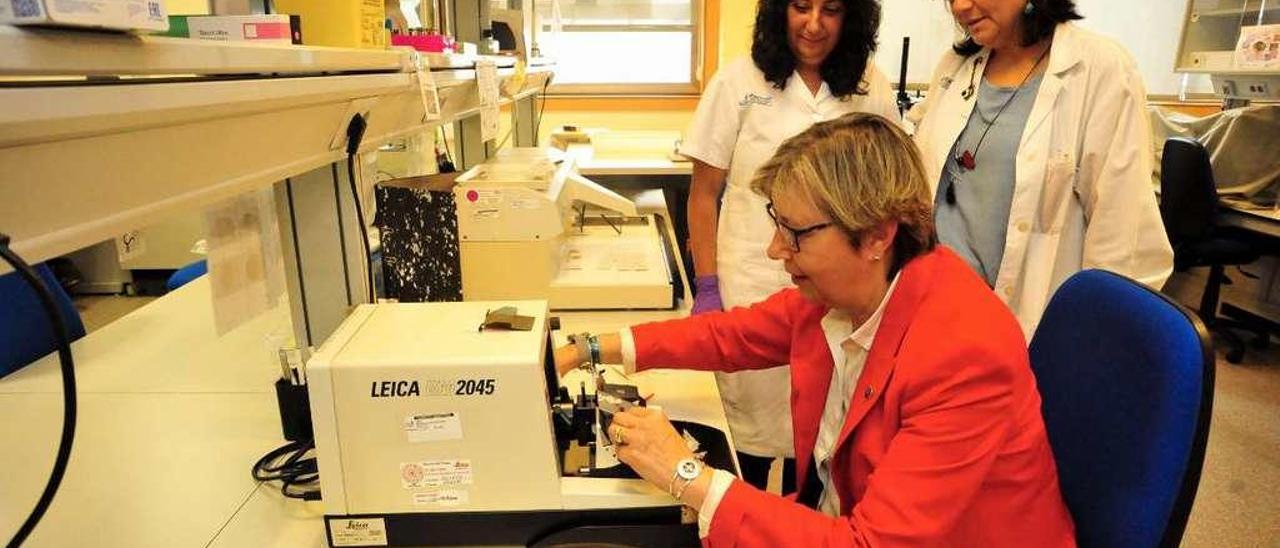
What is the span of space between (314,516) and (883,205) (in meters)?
0.85

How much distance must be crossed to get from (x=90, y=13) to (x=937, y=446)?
86 cm

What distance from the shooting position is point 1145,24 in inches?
174

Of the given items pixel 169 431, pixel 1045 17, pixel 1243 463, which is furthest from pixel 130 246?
pixel 1243 463

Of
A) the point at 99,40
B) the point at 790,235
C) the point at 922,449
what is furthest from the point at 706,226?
the point at 99,40

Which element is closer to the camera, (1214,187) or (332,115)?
(332,115)

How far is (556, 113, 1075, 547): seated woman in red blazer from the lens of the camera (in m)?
0.85

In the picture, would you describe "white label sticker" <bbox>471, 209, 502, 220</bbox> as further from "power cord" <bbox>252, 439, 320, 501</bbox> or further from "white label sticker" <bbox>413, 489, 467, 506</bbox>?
"white label sticker" <bbox>413, 489, 467, 506</bbox>

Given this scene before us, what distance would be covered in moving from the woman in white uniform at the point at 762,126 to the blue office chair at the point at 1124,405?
2.21 ft

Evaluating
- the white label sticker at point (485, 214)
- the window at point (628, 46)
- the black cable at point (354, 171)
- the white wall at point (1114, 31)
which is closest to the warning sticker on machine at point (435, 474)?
the black cable at point (354, 171)

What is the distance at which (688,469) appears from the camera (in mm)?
873

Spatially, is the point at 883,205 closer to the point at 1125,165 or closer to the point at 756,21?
the point at 1125,165

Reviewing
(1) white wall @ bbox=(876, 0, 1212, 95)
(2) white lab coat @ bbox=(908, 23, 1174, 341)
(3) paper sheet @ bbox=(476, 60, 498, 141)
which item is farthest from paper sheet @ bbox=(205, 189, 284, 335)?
(1) white wall @ bbox=(876, 0, 1212, 95)

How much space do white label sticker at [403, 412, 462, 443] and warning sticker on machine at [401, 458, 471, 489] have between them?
0.11 ft

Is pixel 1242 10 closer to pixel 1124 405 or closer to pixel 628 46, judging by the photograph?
pixel 628 46
